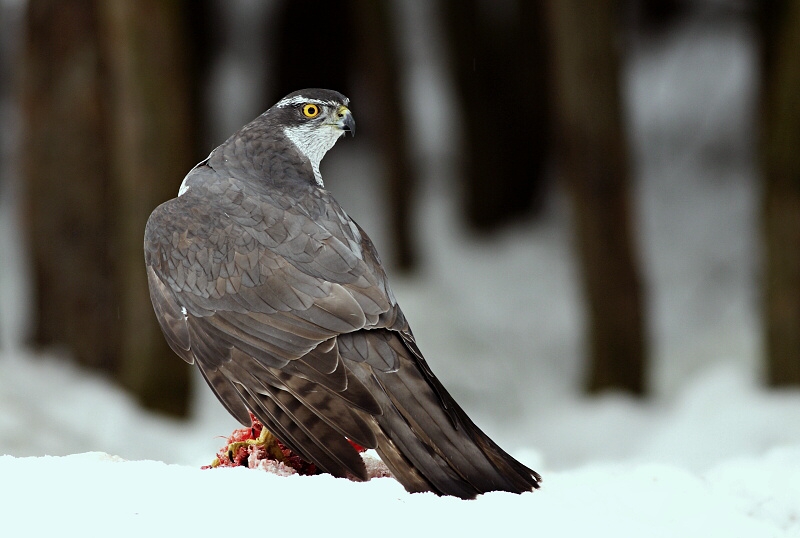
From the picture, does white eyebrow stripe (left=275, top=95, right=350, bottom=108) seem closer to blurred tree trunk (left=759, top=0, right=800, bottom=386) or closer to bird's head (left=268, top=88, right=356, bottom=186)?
bird's head (left=268, top=88, right=356, bottom=186)

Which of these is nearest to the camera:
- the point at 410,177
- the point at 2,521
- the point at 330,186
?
the point at 2,521

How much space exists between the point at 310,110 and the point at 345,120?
13cm

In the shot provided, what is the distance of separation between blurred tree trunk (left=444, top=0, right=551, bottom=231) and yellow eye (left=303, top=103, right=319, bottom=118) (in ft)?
24.4

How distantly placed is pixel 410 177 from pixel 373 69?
1.13 metres

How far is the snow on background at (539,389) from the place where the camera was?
9.23 feet

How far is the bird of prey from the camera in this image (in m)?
2.99

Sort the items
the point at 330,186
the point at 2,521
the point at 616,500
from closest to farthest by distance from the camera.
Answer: the point at 2,521 → the point at 616,500 → the point at 330,186

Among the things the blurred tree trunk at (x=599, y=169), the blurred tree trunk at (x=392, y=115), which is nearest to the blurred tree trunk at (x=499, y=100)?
the blurred tree trunk at (x=392, y=115)

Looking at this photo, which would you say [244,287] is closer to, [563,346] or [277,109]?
[277,109]

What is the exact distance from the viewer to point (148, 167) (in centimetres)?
666

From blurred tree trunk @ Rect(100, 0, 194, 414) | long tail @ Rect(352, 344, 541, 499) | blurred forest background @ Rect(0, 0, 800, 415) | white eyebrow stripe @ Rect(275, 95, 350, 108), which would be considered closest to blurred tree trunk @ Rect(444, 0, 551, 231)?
blurred forest background @ Rect(0, 0, 800, 415)

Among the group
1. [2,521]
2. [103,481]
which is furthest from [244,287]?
[2,521]

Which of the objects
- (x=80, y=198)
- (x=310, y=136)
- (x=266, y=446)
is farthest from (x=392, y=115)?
(x=266, y=446)

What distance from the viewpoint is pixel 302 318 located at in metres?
3.16
